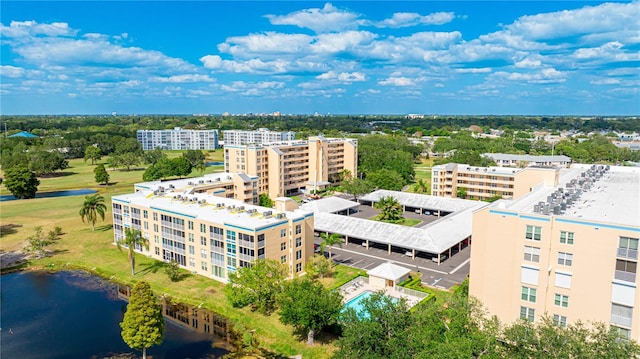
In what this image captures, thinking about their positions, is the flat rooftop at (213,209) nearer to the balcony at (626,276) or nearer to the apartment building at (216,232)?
the apartment building at (216,232)

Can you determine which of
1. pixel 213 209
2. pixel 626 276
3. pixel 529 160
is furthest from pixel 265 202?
pixel 529 160

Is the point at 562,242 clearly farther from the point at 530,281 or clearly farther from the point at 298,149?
the point at 298,149

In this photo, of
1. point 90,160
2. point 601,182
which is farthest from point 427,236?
point 90,160

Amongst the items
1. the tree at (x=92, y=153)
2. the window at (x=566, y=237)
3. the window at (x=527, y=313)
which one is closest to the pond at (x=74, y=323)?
the window at (x=527, y=313)

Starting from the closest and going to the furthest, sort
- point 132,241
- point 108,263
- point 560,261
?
1. point 560,261
2. point 132,241
3. point 108,263

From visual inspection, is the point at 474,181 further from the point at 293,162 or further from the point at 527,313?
the point at 527,313

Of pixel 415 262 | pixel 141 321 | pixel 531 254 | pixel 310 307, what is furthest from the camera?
pixel 415 262
